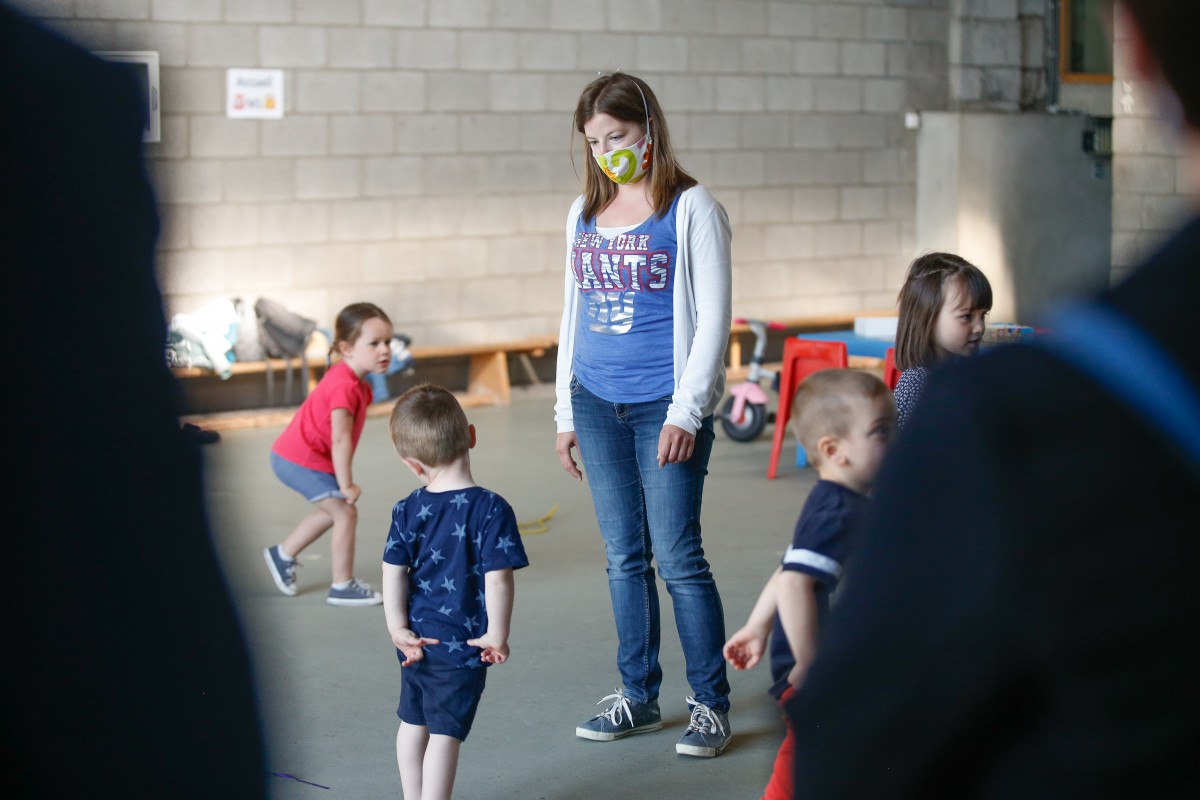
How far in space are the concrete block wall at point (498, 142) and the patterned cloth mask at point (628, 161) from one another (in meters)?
4.63

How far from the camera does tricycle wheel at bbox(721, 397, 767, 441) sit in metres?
6.80

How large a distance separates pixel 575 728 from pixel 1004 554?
2679 mm

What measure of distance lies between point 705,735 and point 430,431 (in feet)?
3.16

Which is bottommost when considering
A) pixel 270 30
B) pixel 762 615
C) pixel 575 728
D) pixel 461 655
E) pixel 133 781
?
pixel 575 728

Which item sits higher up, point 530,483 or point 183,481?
point 183,481

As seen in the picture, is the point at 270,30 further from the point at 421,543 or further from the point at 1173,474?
the point at 1173,474

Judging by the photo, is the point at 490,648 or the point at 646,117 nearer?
the point at 490,648

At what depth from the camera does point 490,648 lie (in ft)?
7.70

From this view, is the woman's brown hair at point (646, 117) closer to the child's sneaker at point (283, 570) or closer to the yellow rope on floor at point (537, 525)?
the child's sneaker at point (283, 570)

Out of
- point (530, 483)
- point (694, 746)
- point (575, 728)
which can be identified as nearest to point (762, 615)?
point (694, 746)

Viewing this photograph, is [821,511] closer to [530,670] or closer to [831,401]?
[831,401]

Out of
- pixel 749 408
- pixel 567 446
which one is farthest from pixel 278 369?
pixel 567 446

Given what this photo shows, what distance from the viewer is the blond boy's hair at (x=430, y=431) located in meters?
2.42

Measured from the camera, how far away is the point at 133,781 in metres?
0.69
